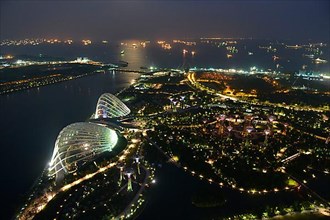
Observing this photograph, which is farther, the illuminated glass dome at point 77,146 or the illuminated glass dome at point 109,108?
the illuminated glass dome at point 109,108

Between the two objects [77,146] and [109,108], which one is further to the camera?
[109,108]

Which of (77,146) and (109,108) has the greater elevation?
(77,146)

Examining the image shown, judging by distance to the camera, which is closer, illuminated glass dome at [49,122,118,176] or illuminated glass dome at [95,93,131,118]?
illuminated glass dome at [49,122,118,176]
